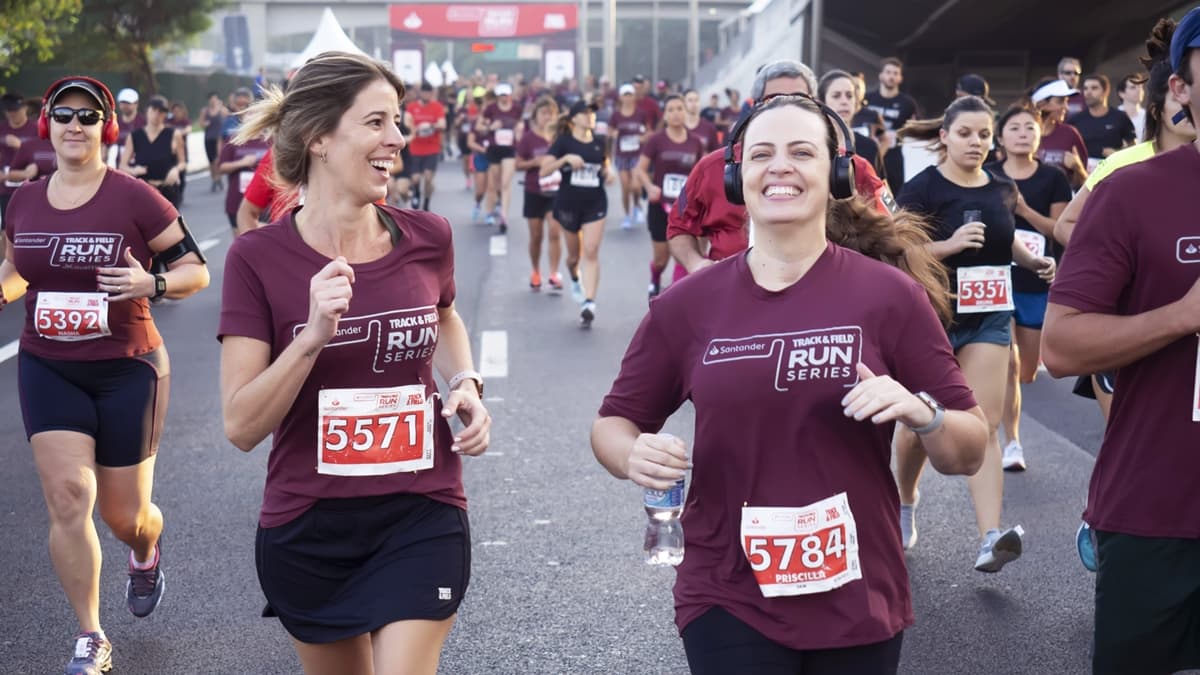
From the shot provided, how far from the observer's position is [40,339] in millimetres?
5145

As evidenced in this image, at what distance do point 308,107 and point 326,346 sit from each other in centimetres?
57

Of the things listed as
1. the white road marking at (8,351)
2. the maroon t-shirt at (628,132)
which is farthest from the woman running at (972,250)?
the maroon t-shirt at (628,132)

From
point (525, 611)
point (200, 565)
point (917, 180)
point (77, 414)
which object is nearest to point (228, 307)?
point (77, 414)

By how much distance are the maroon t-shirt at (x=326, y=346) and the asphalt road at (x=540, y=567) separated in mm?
1663

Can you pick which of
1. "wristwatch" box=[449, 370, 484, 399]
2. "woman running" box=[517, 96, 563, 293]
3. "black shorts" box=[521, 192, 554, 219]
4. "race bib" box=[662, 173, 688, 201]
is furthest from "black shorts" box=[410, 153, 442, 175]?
"wristwatch" box=[449, 370, 484, 399]

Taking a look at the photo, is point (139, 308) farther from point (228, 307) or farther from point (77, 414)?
point (228, 307)

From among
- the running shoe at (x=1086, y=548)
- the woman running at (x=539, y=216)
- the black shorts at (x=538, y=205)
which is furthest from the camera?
the black shorts at (x=538, y=205)

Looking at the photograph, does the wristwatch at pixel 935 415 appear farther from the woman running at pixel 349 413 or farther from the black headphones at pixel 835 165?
the woman running at pixel 349 413

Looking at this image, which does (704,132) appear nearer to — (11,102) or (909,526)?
(11,102)

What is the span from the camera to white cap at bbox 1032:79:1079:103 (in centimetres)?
1045

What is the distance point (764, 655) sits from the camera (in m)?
2.86

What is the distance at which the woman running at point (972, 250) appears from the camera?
6.31m

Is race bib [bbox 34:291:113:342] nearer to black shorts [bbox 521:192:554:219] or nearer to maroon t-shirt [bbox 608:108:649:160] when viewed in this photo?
black shorts [bbox 521:192:554:219]

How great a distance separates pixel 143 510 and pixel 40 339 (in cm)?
69
